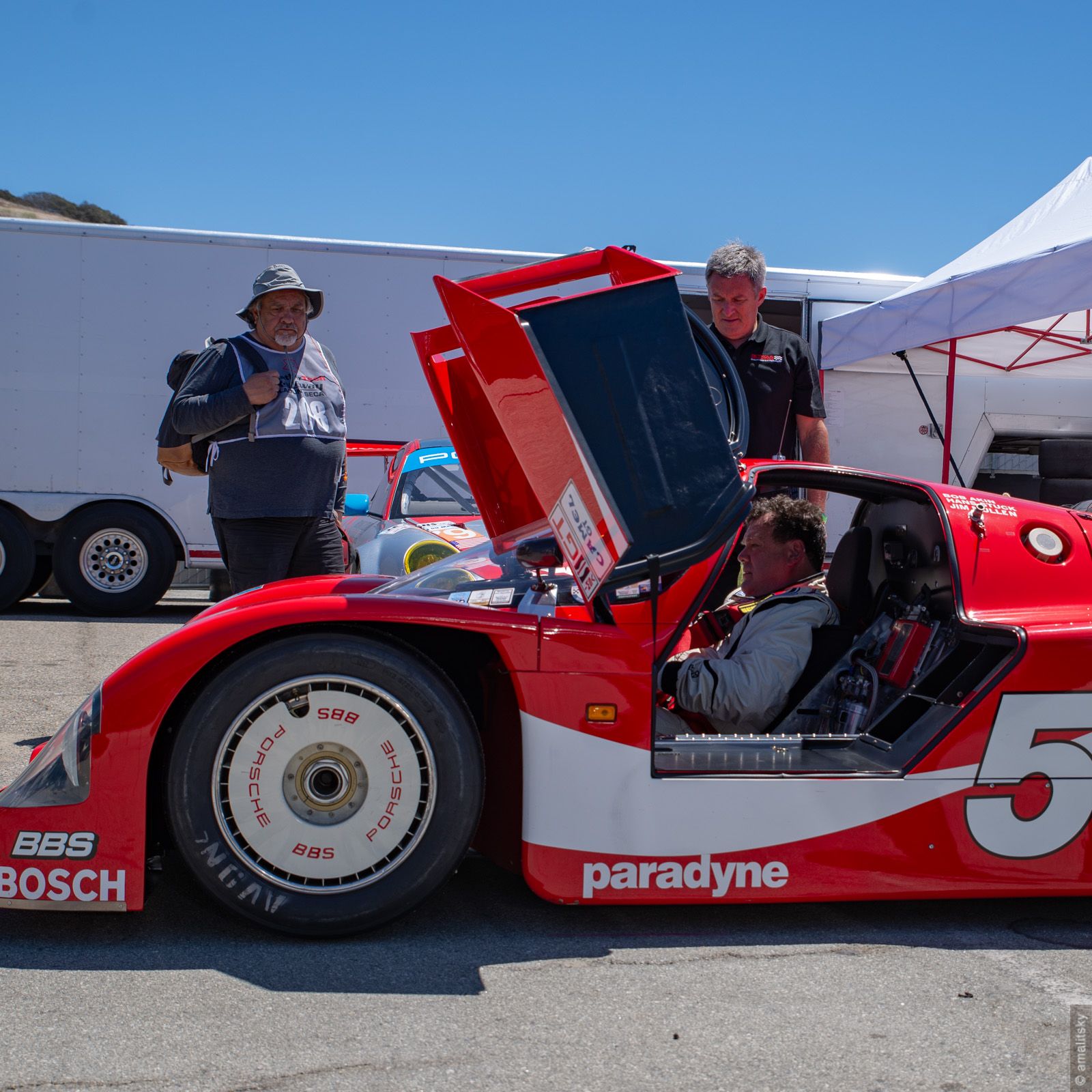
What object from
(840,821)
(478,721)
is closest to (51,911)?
(478,721)

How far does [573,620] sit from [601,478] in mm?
398

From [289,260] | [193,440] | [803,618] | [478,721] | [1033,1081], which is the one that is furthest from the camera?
[289,260]

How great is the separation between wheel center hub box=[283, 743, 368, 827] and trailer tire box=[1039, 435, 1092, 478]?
8.90m

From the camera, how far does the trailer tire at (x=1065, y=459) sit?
1009 centimetres

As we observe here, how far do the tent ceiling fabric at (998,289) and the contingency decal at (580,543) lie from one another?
5362 millimetres

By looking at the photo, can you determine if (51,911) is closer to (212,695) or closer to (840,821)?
(212,695)

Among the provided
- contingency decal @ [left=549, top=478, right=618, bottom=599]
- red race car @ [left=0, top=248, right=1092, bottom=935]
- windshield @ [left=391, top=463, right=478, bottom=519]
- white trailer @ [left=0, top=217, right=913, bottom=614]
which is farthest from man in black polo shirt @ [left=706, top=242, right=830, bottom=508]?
white trailer @ [left=0, top=217, right=913, bottom=614]

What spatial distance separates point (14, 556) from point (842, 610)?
8.03m

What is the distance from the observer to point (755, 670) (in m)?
3.12

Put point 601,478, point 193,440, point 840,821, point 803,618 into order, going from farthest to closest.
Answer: point 193,440
point 803,618
point 840,821
point 601,478

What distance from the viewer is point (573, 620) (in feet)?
9.18

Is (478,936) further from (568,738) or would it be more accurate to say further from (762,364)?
(762,364)

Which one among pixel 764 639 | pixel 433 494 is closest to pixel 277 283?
pixel 764 639

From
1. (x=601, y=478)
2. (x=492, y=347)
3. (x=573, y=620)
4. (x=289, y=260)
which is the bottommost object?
(x=573, y=620)
